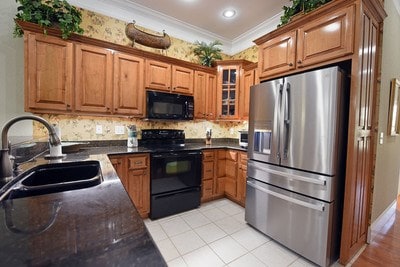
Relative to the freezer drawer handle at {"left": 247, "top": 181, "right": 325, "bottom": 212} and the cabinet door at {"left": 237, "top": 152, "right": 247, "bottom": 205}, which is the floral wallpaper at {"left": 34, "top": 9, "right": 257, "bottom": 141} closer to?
the cabinet door at {"left": 237, "top": 152, "right": 247, "bottom": 205}

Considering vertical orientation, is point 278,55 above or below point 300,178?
above

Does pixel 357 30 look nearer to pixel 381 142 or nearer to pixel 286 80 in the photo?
pixel 286 80

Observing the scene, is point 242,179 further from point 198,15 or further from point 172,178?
point 198,15

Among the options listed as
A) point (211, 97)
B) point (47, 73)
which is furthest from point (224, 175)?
point (47, 73)

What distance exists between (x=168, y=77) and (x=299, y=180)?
2.23 metres

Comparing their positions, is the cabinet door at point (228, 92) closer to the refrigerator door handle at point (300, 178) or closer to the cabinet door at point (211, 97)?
the cabinet door at point (211, 97)

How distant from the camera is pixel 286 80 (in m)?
1.86

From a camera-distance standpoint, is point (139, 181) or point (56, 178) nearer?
point (56, 178)

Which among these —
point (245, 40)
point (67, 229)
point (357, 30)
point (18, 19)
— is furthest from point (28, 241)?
point (245, 40)

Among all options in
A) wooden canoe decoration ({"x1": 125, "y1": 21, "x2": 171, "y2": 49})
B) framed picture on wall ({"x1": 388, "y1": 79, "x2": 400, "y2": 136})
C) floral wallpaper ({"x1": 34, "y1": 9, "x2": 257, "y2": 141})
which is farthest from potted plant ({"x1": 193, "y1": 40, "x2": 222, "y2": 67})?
framed picture on wall ({"x1": 388, "y1": 79, "x2": 400, "y2": 136})

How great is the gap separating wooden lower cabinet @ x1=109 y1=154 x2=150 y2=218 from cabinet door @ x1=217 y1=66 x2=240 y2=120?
65.2 inches

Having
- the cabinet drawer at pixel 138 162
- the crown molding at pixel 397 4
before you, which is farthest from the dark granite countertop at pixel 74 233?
the crown molding at pixel 397 4

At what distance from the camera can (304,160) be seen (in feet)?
5.64

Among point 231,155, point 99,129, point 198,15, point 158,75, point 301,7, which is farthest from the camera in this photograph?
point 231,155
